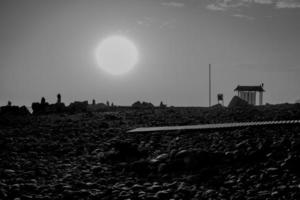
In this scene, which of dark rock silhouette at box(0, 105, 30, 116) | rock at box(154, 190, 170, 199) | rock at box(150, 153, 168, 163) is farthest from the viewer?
dark rock silhouette at box(0, 105, 30, 116)

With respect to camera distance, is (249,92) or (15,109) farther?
(249,92)

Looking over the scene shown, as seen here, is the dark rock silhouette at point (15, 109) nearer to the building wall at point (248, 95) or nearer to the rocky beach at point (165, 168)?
the rocky beach at point (165, 168)

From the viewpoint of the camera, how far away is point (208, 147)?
376 inches

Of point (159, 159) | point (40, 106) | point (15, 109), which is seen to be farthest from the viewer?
point (40, 106)

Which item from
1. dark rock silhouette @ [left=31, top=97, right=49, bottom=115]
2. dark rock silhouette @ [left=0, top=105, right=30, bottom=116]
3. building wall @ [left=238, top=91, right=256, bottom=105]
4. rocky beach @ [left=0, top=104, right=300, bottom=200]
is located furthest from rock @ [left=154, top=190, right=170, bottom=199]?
building wall @ [left=238, top=91, right=256, bottom=105]

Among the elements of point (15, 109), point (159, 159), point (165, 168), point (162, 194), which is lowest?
point (162, 194)

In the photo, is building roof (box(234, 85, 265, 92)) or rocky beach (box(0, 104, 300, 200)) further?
building roof (box(234, 85, 265, 92))

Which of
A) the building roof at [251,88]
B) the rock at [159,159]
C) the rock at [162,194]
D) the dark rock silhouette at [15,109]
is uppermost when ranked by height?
the building roof at [251,88]

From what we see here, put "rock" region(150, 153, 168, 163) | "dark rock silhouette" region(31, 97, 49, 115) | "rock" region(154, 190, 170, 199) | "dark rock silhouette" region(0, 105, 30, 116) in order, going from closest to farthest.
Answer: "rock" region(154, 190, 170, 199)
"rock" region(150, 153, 168, 163)
"dark rock silhouette" region(0, 105, 30, 116)
"dark rock silhouette" region(31, 97, 49, 115)

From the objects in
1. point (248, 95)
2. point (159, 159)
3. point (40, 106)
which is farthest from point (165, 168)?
point (248, 95)

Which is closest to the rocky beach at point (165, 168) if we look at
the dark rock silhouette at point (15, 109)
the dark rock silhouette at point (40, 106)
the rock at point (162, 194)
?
the rock at point (162, 194)

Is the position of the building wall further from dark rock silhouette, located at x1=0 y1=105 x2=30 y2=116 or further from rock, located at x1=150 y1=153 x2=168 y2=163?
rock, located at x1=150 y1=153 x2=168 y2=163

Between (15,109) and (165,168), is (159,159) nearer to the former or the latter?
(165,168)

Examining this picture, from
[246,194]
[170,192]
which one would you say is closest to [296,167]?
[246,194]
